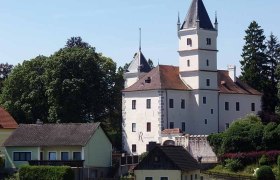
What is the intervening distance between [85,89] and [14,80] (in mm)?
8811

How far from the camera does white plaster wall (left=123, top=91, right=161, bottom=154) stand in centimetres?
8306

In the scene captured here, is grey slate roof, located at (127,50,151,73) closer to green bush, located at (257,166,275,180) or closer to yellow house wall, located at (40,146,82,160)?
yellow house wall, located at (40,146,82,160)

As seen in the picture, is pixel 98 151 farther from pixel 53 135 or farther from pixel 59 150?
pixel 53 135

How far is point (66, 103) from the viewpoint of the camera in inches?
3403

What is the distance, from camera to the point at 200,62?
84.4 metres

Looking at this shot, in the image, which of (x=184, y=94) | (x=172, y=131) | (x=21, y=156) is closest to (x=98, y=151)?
(x=21, y=156)

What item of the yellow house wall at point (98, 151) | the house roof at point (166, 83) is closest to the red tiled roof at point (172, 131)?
the house roof at point (166, 83)

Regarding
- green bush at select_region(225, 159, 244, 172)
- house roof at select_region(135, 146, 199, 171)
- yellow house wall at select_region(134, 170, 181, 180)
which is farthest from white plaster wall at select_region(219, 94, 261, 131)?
yellow house wall at select_region(134, 170, 181, 180)

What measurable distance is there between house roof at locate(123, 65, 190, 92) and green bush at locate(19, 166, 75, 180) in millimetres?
23485

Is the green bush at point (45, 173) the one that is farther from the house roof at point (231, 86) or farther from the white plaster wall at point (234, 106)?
the house roof at point (231, 86)

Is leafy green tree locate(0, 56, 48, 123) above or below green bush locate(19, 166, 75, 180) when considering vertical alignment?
above

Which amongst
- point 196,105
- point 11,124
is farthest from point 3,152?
point 196,105

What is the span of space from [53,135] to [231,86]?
2670 centimetres

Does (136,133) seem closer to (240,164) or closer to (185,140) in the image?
(185,140)
